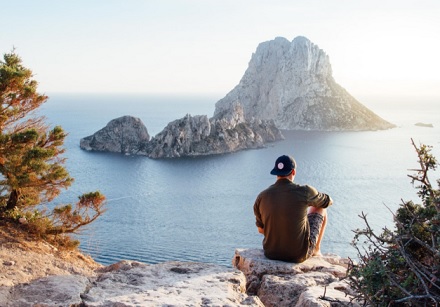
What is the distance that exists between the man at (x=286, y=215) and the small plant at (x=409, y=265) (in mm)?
1981

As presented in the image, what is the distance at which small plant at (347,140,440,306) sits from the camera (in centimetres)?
319

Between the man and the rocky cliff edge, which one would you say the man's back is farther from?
the rocky cliff edge

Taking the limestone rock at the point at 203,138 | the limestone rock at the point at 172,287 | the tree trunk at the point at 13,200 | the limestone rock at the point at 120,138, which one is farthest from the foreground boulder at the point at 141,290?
the limestone rock at the point at 120,138

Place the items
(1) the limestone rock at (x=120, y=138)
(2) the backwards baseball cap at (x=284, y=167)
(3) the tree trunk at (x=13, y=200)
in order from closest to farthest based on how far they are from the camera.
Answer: (2) the backwards baseball cap at (x=284, y=167) < (3) the tree trunk at (x=13, y=200) < (1) the limestone rock at (x=120, y=138)

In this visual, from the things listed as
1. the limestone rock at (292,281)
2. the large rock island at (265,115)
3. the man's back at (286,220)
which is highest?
the large rock island at (265,115)

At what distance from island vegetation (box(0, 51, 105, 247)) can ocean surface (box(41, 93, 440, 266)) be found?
13.9 feet

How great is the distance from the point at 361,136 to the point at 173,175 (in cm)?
7160

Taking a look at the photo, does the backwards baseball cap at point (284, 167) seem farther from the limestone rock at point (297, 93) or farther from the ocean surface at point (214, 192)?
the limestone rock at point (297, 93)

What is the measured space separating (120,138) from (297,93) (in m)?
77.0

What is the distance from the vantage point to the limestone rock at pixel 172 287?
402cm

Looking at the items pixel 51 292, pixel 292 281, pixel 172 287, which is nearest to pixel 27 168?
pixel 51 292

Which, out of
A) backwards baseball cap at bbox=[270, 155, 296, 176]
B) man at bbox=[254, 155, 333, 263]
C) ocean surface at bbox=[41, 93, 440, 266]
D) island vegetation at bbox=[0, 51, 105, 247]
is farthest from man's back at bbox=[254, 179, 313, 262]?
ocean surface at bbox=[41, 93, 440, 266]

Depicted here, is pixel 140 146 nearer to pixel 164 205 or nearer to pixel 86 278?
pixel 164 205

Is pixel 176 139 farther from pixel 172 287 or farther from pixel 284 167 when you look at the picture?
pixel 172 287
